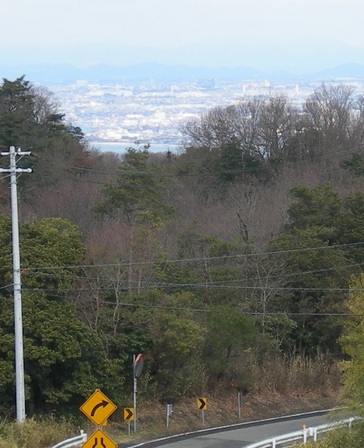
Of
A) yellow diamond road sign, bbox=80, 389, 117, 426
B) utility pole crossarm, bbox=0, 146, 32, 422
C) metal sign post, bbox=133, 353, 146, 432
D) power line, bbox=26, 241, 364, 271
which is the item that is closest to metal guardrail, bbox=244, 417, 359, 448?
metal sign post, bbox=133, 353, 146, 432

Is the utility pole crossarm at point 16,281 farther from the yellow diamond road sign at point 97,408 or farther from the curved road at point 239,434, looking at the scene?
the yellow diamond road sign at point 97,408

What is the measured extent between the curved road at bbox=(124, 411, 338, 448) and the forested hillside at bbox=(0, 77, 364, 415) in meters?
2.51

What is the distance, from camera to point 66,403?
1131 inches

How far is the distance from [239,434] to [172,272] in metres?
9.72

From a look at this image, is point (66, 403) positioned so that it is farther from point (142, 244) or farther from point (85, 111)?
point (85, 111)

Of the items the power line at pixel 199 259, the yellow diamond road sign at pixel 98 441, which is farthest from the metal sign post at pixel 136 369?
the yellow diamond road sign at pixel 98 441

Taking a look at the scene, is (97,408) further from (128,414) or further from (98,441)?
(128,414)

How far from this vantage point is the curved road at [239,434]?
87.8 feet

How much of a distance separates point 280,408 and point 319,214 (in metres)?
11.4

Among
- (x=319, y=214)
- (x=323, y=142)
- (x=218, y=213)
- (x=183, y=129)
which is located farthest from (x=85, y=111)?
(x=319, y=214)

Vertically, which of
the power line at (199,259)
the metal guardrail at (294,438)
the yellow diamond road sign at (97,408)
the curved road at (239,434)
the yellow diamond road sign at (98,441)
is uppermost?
the yellow diamond road sign at (97,408)

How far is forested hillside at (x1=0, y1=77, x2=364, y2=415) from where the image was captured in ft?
93.5

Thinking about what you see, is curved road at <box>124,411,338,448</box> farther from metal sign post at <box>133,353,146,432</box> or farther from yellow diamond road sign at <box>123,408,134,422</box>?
metal sign post at <box>133,353,146,432</box>

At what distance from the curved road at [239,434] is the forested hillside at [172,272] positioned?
2510 mm
